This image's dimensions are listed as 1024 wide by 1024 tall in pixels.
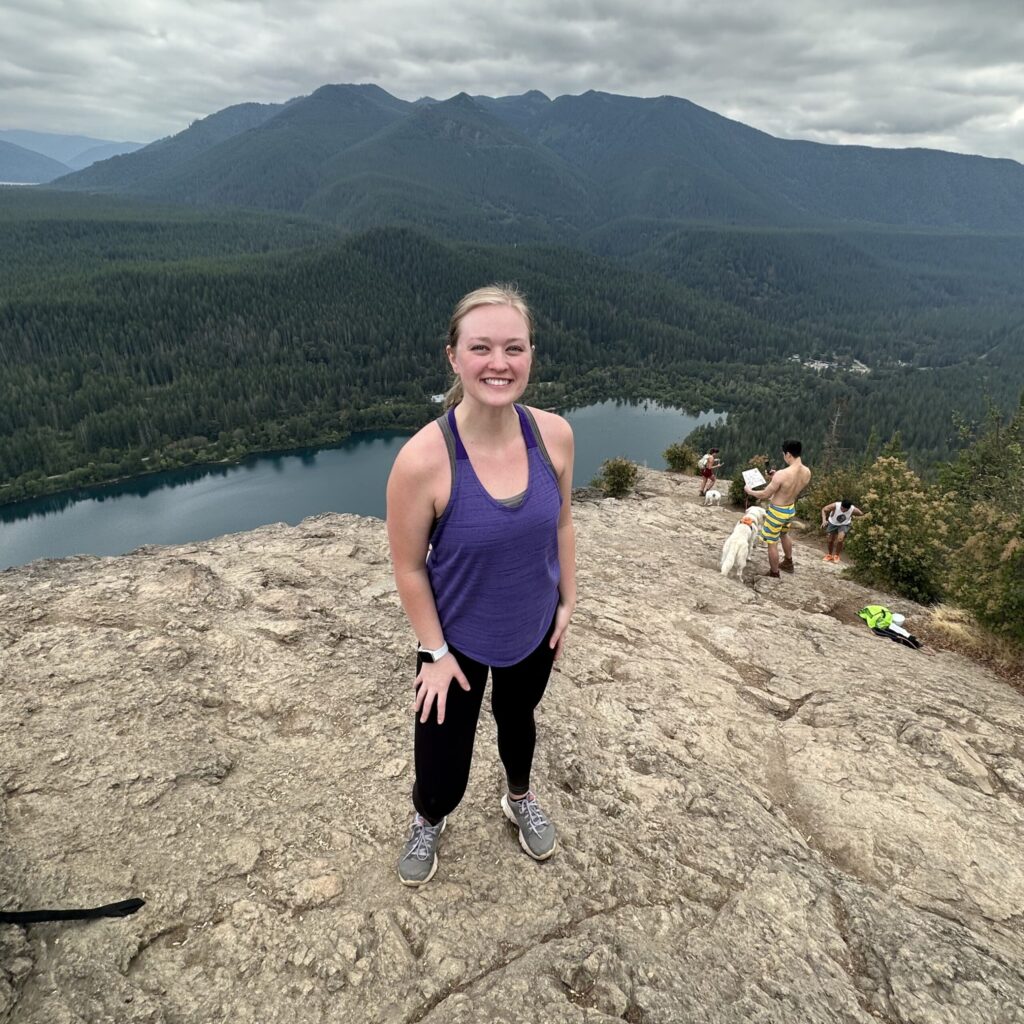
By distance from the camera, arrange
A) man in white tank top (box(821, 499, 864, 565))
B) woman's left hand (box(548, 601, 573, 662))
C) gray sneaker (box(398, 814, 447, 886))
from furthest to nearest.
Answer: man in white tank top (box(821, 499, 864, 565)), gray sneaker (box(398, 814, 447, 886)), woman's left hand (box(548, 601, 573, 662))

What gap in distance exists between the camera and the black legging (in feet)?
9.48

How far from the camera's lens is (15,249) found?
6629 inches

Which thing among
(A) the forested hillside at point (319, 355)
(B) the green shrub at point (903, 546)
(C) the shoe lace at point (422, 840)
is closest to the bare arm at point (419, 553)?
(C) the shoe lace at point (422, 840)

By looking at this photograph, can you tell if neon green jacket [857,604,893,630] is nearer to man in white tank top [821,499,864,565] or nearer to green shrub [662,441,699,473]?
man in white tank top [821,499,864,565]

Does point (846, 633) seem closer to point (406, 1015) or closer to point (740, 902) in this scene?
point (740, 902)

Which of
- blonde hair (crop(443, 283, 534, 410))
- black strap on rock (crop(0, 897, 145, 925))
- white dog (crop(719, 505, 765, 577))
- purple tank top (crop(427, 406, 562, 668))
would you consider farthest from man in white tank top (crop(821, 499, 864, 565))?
black strap on rock (crop(0, 897, 145, 925))

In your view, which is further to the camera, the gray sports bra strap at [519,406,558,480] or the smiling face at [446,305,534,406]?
the gray sports bra strap at [519,406,558,480]

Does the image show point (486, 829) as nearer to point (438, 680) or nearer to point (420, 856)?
point (420, 856)

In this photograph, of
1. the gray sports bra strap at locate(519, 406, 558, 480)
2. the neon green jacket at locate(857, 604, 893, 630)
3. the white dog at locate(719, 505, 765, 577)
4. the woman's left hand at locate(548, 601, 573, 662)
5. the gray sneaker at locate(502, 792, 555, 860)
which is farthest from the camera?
the white dog at locate(719, 505, 765, 577)

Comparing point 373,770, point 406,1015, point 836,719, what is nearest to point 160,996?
point 406,1015

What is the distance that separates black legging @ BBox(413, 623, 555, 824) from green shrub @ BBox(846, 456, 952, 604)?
8.99 meters

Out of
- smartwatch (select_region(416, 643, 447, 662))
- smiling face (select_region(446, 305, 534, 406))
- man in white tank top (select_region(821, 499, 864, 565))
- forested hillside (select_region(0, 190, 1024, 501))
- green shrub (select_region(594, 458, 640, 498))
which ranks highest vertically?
smiling face (select_region(446, 305, 534, 406))

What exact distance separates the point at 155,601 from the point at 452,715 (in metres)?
4.93

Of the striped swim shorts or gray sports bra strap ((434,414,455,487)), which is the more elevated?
gray sports bra strap ((434,414,455,487))
